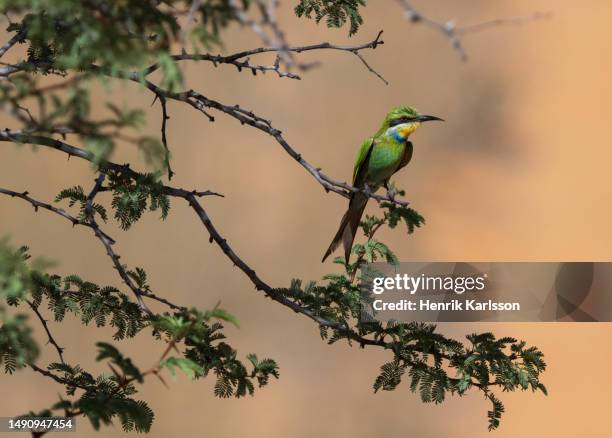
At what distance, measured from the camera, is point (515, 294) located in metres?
4.30

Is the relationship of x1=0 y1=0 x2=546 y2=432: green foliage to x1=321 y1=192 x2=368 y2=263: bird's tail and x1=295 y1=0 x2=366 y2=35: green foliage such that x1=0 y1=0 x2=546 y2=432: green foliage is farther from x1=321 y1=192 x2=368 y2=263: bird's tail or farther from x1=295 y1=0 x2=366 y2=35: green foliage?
x1=321 y1=192 x2=368 y2=263: bird's tail

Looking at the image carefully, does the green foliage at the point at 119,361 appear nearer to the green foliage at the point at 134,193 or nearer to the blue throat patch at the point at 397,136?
the green foliage at the point at 134,193

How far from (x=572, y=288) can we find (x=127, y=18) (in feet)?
11.7

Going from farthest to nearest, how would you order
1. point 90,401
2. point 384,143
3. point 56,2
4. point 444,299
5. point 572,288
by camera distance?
point 572,288 < point 444,299 < point 384,143 < point 90,401 < point 56,2

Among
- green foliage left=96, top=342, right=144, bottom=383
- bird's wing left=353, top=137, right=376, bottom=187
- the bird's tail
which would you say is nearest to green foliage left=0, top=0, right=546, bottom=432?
green foliage left=96, top=342, right=144, bottom=383

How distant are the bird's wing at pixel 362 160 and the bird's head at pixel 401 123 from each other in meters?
0.07

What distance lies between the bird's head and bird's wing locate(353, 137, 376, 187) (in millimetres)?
65

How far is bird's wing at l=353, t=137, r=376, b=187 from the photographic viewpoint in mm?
2619

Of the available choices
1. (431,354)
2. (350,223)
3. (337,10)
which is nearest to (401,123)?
(350,223)

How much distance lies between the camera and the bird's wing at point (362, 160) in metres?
2.62

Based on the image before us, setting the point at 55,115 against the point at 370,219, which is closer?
the point at 55,115

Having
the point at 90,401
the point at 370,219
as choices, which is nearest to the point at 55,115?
the point at 90,401

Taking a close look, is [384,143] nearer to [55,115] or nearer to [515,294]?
[55,115]

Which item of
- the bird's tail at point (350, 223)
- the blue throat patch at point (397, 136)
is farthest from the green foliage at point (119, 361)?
the blue throat patch at point (397, 136)
